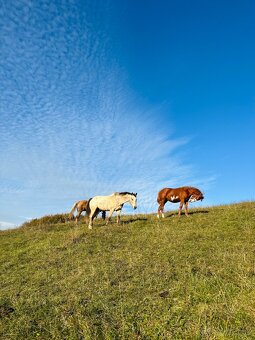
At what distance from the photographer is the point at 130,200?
23.5m

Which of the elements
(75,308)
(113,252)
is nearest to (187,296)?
(75,308)

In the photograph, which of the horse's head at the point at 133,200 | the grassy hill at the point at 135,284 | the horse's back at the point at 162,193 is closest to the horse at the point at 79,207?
the horse's head at the point at 133,200

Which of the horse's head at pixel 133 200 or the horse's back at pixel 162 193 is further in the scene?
the horse's back at pixel 162 193

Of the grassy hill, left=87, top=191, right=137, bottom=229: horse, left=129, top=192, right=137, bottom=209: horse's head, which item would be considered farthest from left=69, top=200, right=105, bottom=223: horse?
the grassy hill

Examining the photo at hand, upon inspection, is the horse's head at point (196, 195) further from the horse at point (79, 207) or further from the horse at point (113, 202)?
the horse at point (79, 207)

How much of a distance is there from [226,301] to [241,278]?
5.56 ft

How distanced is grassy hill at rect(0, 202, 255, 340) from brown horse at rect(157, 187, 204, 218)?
16.3 feet

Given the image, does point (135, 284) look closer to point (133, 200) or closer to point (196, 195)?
point (133, 200)

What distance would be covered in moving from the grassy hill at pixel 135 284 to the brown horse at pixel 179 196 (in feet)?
A: 16.3

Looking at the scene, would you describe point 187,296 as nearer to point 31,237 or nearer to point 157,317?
point 157,317

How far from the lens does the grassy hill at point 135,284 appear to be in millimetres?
8062

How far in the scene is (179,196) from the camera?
24.9m

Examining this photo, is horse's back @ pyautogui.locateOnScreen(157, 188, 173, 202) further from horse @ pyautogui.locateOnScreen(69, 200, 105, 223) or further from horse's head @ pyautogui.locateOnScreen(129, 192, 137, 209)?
horse @ pyautogui.locateOnScreen(69, 200, 105, 223)

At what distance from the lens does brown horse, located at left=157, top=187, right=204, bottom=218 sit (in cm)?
2467
